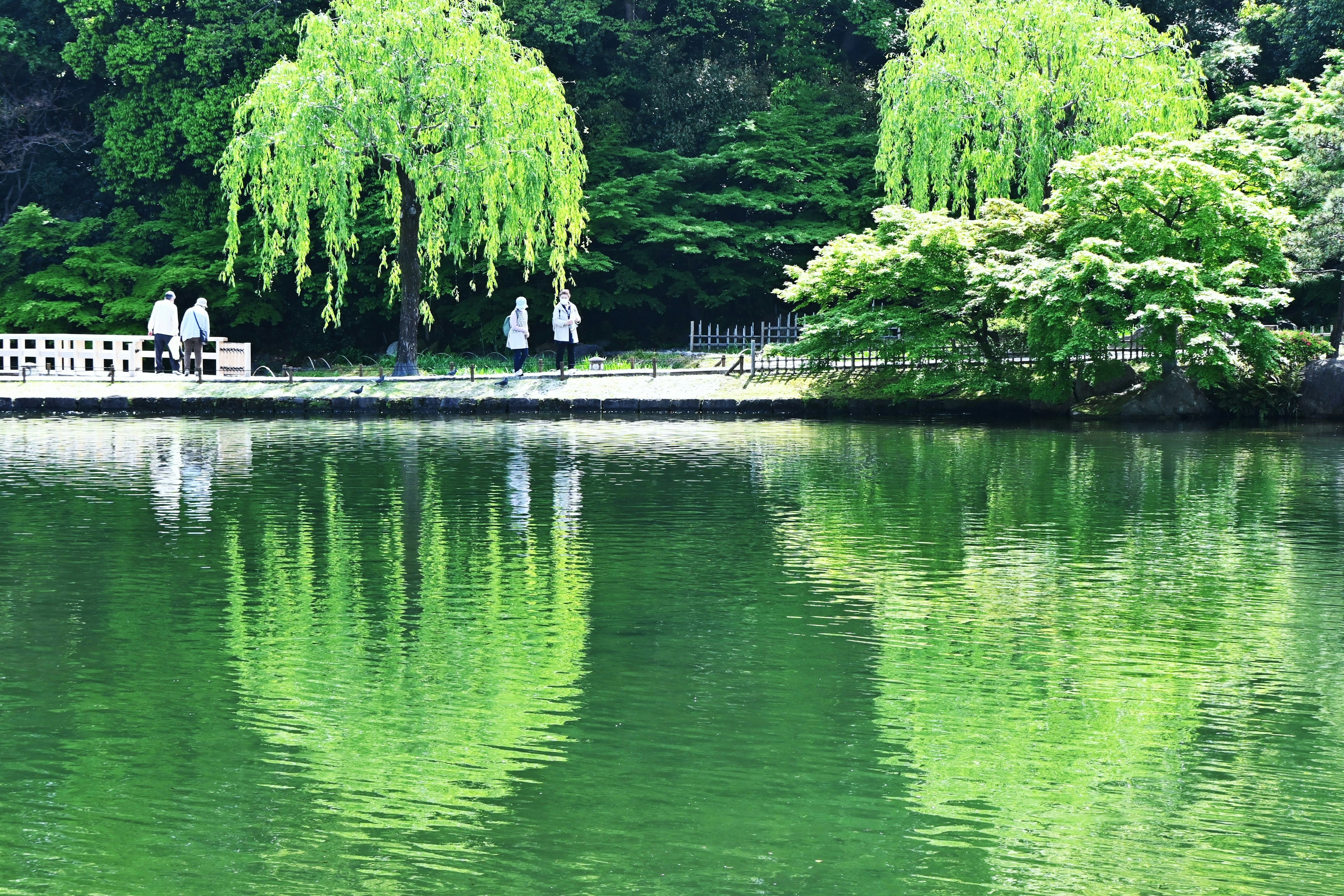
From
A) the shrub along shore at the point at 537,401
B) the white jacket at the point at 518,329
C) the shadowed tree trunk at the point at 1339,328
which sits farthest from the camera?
the white jacket at the point at 518,329

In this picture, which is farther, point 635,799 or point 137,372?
point 137,372

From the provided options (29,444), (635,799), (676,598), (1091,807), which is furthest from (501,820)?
(29,444)

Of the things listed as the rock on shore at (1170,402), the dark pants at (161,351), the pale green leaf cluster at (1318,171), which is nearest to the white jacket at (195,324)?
the dark pants at (161,351)

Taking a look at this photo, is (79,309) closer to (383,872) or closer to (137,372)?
(137,372)

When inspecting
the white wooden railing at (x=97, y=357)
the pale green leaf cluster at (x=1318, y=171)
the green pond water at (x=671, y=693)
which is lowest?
the green pond water at (x=671, y=693)

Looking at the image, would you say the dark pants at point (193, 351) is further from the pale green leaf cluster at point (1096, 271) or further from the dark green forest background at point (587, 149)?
the pale green leaf cluster at point (1096, 271)

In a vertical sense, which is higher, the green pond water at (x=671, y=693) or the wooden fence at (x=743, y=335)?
the wooden fence at (x=743, y=335)

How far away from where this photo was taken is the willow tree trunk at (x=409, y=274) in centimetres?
3031

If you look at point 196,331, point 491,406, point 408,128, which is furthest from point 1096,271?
point 196,331

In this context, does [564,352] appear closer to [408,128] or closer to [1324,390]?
[408,128]

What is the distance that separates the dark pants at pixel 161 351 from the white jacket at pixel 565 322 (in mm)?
7325

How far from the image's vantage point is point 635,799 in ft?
21.1

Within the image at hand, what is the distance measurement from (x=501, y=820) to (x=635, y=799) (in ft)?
1.85

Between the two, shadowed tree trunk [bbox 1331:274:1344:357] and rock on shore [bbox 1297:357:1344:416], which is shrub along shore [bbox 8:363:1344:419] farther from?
shadowed tree trunk [bbox 1331:274:1344:357]
